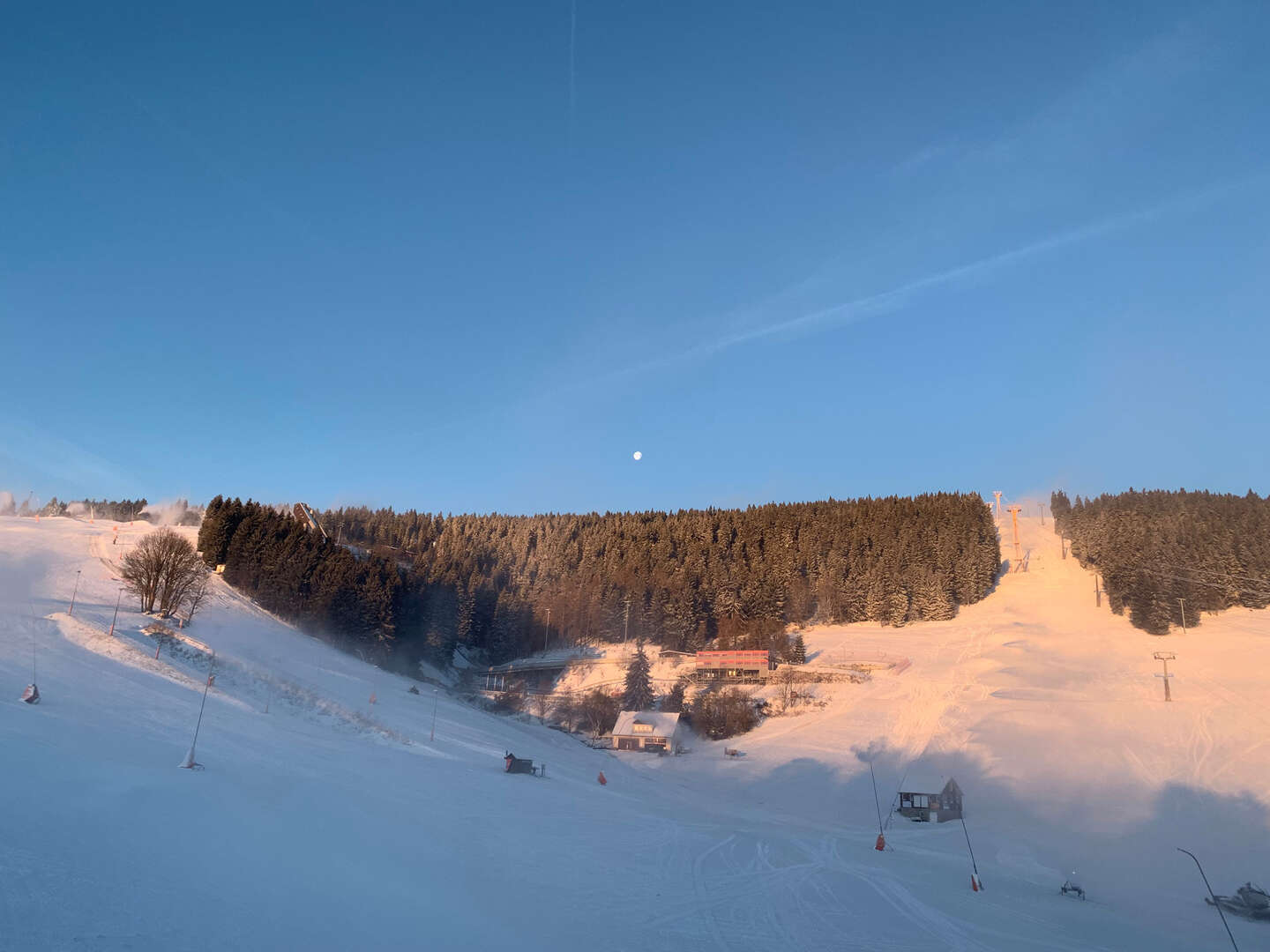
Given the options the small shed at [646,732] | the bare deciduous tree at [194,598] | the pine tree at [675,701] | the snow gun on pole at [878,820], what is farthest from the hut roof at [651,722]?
the bare deciduous tree at [194,598]

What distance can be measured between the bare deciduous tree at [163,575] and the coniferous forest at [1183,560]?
77789mm

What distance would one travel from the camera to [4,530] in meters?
63.2

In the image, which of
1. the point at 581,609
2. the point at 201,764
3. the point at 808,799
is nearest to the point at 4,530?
the point at 581,609

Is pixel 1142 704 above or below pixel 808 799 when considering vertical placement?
above

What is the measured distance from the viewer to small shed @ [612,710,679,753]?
54.9 metres

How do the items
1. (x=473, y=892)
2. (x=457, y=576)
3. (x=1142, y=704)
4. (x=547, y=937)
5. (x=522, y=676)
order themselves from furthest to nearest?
(x=457, y=576) → (x=522, y=676) → (x=1142, y=704) → (x=473, y=892) → (x=547, y=937)

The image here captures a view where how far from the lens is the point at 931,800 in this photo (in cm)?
3609

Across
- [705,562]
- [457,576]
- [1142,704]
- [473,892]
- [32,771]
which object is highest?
[705,562]

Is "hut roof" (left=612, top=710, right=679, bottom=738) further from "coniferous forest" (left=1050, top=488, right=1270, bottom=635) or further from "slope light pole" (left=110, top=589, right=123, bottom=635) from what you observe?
"coniferous forest" (left=1050, top=488, right=1270, bottom=635)

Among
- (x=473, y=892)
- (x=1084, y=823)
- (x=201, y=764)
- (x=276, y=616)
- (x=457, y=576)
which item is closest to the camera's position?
(x=473, y=892)

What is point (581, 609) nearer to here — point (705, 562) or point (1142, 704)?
point (705, 562)

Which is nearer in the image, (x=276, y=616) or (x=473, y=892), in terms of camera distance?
(x=473, y=892)

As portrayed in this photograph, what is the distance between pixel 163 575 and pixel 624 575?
59.3 metres

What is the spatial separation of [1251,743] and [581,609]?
217 feet
